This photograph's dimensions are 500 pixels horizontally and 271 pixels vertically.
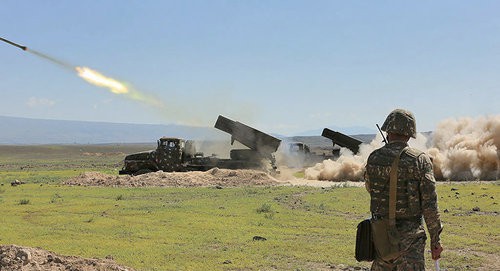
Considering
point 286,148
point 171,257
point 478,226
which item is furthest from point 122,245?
point 286,148

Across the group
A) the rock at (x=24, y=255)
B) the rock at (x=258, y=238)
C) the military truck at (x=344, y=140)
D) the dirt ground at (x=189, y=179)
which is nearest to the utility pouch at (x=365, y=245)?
the rock at (x=24, y=255)

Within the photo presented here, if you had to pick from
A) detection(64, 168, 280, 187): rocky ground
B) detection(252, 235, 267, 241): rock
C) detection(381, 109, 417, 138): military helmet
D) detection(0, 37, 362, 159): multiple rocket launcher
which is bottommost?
detection(252, 235, 267, 241): rock

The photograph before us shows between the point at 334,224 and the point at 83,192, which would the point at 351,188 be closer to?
the point at 334,224

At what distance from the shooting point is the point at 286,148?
38.3 metres

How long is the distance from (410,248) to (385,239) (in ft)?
0.83

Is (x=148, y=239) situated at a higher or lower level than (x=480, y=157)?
lower

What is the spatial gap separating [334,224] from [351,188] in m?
10.3

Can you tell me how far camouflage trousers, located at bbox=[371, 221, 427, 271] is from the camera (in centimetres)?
517

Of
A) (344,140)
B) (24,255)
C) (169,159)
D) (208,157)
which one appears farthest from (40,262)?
(344,140)

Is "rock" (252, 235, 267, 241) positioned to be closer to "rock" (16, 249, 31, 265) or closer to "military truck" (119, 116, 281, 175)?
"rock" (16, 249, 31, 265)

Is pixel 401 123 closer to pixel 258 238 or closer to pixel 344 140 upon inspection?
pixel 258 238

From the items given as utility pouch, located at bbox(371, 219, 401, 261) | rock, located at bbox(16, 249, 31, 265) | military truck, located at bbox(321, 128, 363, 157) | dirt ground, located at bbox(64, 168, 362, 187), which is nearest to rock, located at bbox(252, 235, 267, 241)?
rock, located at bbox(16, 249, 31, 265)

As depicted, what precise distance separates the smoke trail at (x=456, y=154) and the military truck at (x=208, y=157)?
406 cm

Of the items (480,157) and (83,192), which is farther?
(480,157)
